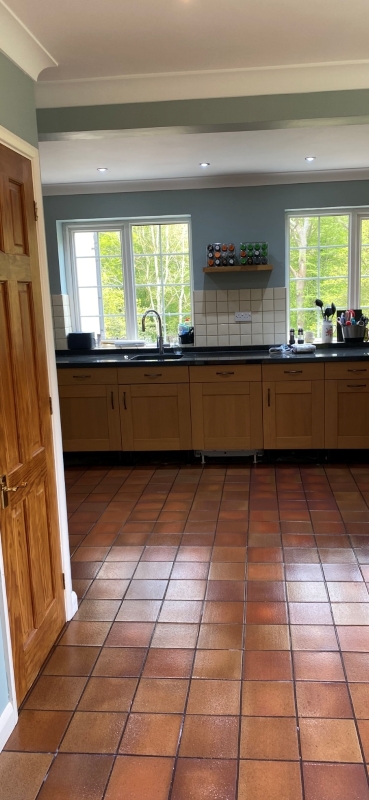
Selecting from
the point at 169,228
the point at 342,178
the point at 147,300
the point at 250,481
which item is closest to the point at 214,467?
the point at 250,481

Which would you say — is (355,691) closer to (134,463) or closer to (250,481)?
(250,481)

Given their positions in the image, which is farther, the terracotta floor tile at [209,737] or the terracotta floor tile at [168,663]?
the terracotta floor tile at [168,663]

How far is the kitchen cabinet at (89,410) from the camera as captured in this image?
480 centimetres

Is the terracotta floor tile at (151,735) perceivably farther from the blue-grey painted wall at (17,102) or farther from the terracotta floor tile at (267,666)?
the blue-grey painted wall at (17,102)

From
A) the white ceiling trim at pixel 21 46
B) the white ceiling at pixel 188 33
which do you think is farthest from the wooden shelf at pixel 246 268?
the white ceiling trim at pixel 21 46

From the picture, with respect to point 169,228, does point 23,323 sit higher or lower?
lower

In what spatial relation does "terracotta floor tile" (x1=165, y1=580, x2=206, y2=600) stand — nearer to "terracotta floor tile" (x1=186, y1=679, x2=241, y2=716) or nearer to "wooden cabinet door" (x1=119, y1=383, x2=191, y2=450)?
"terracotta floor tile" (x1=186, y1=679, x2=241, y2=716)

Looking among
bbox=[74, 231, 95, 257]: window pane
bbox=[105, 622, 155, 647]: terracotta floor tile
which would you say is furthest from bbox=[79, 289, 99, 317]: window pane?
bbox=[105, 622, 155, 647]: terracotta floor tile

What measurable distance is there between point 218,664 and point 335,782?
65 centimetres

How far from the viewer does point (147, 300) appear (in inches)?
216

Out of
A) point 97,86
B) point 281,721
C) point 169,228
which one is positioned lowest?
point 281,721

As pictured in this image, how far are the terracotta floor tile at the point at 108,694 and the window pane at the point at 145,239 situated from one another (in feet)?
13.1

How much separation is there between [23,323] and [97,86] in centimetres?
132

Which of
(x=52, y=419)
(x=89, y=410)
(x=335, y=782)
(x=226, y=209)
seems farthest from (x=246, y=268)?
(x=335, y=782)
